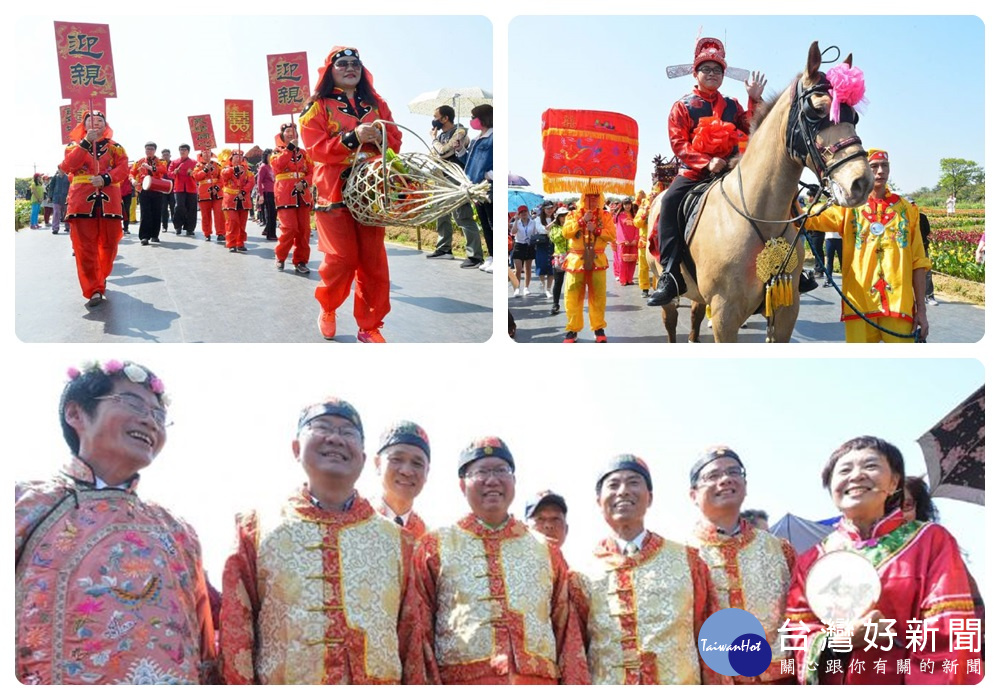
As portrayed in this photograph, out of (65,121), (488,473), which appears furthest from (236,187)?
(488,473)

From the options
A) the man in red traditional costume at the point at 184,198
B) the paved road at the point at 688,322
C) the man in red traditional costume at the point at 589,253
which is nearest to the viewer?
the paved road at the point at 688,322

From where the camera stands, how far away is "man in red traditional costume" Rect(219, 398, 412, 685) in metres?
3.64

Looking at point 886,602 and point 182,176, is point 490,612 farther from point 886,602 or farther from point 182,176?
point 182,176

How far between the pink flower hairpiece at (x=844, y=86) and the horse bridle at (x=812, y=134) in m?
0.03

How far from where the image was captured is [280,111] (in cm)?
543

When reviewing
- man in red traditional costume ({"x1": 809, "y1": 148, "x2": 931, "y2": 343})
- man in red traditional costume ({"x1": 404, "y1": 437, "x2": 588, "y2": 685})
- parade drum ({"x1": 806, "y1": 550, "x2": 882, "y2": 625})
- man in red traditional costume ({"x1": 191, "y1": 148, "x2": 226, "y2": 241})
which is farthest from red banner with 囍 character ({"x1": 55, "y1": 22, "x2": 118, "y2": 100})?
man in red traditional costume ({"x1": 191, "y1": 148, "x2": 226, "y2": 241})

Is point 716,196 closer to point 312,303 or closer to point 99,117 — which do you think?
point 312,303

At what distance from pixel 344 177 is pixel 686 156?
1.90 m

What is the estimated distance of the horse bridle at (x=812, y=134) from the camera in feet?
14.7

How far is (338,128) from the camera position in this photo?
16.4 ft

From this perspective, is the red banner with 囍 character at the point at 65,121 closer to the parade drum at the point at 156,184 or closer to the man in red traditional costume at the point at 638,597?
the parade drum at the point at 156,184

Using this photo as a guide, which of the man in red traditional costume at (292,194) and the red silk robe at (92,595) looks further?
the man in red traditional costume at (292,194)

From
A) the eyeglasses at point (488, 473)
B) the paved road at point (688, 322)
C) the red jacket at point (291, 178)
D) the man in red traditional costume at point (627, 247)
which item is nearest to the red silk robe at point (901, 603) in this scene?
the eyeglasses at point (488, 473)

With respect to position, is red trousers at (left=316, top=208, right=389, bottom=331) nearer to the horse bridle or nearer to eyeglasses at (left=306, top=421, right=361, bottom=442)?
eyeglasses at (left=306, top=421, right=361, bottom=442)
